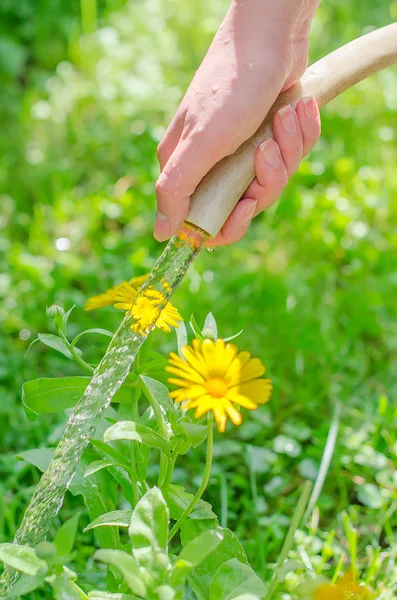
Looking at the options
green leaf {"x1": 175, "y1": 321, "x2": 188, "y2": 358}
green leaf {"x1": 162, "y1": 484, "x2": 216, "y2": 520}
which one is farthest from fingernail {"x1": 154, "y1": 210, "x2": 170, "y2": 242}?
green leaf {"x1": 162, "y1": 484, "x2": 216, "y2": 520}

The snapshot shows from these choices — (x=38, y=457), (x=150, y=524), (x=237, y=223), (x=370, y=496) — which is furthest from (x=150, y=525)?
(x=370, y=496)

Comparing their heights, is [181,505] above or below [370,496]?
above

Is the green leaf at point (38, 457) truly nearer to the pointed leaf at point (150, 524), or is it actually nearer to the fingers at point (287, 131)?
the pointed leaf at point (150, 524)

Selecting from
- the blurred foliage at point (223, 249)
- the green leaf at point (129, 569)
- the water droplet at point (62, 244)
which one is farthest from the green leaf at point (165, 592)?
the water droplet at point (62, 244)

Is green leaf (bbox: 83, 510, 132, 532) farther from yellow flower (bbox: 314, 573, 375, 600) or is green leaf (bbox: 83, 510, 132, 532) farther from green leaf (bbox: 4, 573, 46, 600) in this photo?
yellow flower (bbox: 314, 573, 375, 600)

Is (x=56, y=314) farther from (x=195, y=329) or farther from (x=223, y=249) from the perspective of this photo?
(x=223, y=249)

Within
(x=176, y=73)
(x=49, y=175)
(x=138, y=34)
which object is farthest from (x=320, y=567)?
(x=138, y=34)
